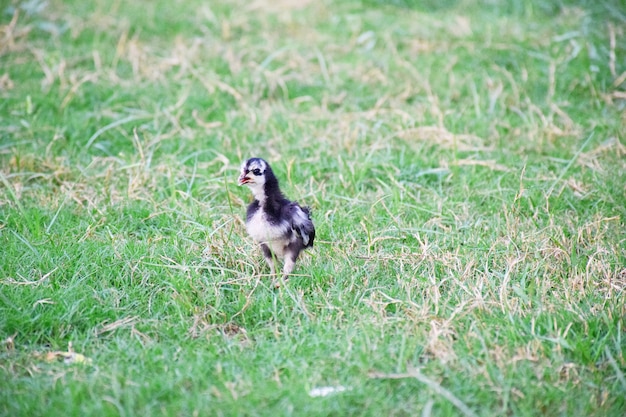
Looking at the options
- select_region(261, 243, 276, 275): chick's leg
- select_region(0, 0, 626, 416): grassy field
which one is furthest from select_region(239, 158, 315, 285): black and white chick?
select_region(0, 0, 626, 416): grassy field

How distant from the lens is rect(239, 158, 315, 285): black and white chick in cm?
457

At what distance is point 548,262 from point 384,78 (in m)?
3.53

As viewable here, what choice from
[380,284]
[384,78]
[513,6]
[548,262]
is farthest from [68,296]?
[513,6]

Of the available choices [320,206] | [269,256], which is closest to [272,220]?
[269,256]

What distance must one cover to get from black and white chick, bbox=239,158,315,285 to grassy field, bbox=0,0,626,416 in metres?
0.17

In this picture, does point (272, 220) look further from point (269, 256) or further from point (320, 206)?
point (320, 206)

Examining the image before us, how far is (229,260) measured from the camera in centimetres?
483

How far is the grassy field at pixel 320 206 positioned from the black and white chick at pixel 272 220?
0.17 meters

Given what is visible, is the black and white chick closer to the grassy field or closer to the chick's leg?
the chick's leg

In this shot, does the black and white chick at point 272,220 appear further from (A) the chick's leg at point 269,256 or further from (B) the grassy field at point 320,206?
(B) the grassy field at point 320,206

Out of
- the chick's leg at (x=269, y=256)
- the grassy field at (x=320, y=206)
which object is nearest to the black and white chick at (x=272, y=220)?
the chick's leg at (x=269, y=256)

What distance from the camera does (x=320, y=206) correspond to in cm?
566

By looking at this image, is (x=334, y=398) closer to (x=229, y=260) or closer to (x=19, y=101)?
(x=229, y=260)

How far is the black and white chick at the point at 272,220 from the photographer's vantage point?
180 inches
